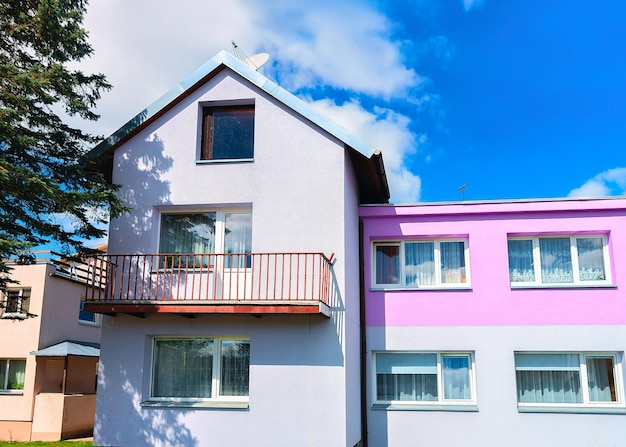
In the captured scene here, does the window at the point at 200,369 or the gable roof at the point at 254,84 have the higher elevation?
the gable roof at the point at 254,84

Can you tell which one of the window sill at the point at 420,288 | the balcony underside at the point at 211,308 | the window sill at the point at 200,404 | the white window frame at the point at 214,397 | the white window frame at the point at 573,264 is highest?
the white window frame at the point at 573,264

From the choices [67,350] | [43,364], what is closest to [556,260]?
[67,350]

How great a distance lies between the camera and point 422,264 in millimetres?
14078

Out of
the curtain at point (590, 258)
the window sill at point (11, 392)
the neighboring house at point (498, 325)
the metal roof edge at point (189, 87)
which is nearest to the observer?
the metal roof edge at point (189, 87)

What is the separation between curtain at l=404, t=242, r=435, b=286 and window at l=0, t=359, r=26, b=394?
47.3ft

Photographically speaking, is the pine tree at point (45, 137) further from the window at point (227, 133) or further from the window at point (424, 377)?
the window at point (424, 377)

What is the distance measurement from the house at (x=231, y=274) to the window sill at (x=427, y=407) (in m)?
0.55

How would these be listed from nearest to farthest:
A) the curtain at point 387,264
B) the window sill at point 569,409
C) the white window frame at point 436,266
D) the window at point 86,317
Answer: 1. the window sill at point 569,409
2. the white window frame at point 436,266
3. the curtain at point 387,264
4. the window at point 86,317

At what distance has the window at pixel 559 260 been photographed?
13547mm

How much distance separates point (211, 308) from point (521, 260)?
6780 millimetres

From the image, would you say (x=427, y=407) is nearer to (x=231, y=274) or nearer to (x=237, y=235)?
(x=231, y=274)

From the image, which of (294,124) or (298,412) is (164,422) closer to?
(298,412)

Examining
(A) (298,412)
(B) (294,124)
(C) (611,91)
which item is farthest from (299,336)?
(C) (611,91)

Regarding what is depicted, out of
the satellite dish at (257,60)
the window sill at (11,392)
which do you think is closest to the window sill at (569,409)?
the satellite dish at (257,60)
